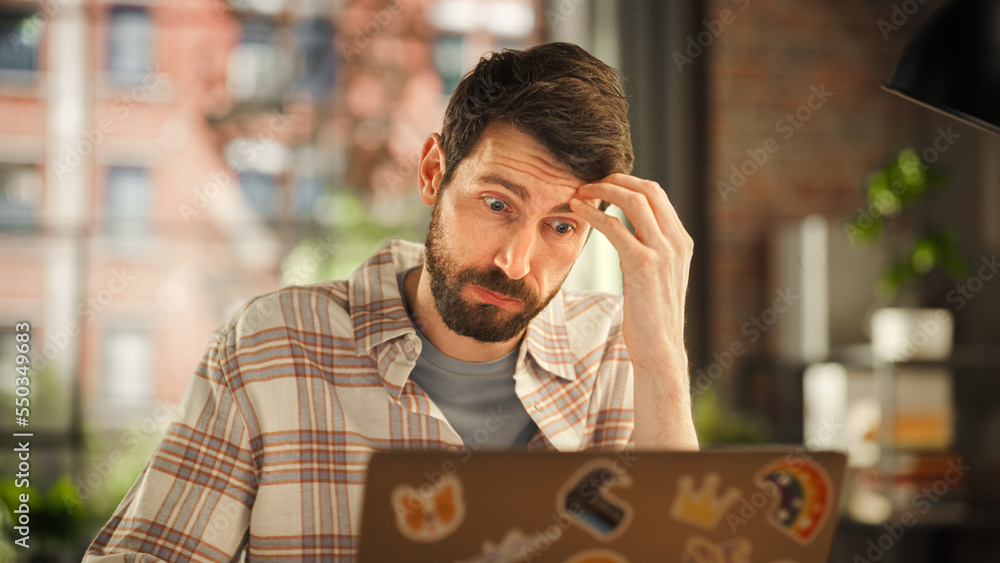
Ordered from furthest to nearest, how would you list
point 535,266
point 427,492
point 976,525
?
point 976,525 → point 535,266 → point 427,492

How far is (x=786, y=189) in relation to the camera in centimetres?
354

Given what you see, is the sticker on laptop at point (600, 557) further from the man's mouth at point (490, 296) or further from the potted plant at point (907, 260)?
the potted plant at point (907, 260)

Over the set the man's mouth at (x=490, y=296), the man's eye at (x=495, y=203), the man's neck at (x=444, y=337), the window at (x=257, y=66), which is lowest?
the man's neck at (x=444, y=337)

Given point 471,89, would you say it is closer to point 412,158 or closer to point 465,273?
point 465,273

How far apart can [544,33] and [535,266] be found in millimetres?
2516

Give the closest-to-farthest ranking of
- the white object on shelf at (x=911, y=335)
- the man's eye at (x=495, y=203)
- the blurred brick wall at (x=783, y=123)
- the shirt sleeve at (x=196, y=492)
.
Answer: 1. the shirt sleeve at (x=196, y=492)
2. the man's eye at (x=495, y=203)
3. the white object on shelf at (x=911, y=335)
4. the blurred brick wall at (x=783, y=123)

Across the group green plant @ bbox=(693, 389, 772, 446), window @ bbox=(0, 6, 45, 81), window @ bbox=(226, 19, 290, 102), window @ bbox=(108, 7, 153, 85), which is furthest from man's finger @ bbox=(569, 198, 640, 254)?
window @ bbox=(0, 6, 45, 81)

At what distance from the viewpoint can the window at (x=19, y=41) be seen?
313 centimetres

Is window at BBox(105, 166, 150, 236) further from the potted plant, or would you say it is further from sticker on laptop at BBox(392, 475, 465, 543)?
sticker on laptop at BBox(392, 475, 465, 543)

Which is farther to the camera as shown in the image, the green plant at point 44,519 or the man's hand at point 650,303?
the green plant at point 44,519

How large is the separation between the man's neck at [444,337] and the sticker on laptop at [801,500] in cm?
60

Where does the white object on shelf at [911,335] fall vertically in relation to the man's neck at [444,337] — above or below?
below

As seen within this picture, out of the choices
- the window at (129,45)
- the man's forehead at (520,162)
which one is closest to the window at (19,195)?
the window at (129,45)

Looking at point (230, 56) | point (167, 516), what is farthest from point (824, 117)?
point (167, 516)
